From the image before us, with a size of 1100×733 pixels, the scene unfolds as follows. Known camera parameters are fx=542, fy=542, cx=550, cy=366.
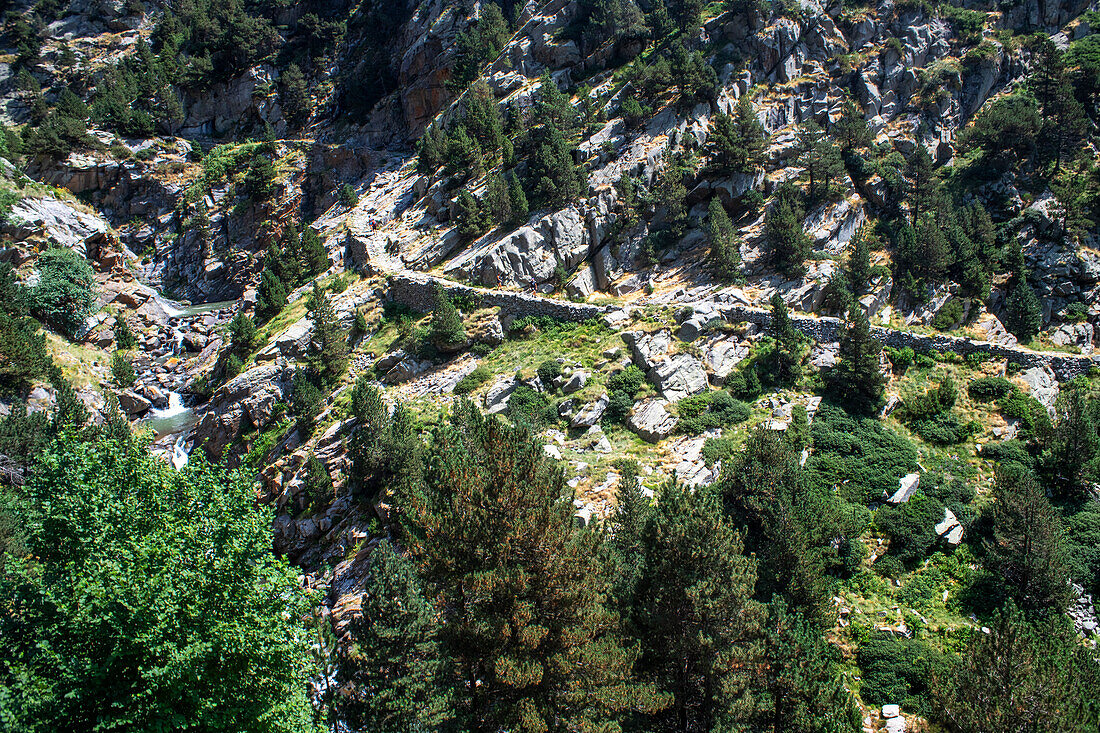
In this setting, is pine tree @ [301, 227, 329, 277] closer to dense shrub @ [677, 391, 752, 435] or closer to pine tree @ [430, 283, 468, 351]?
pine tree @ [430, 283, 468, 351]

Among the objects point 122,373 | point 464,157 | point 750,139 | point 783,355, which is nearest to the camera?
point 783,355

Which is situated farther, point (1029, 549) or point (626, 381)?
point (626, 381)

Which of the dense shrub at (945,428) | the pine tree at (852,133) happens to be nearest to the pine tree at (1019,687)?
the dense shrub at (945,428)

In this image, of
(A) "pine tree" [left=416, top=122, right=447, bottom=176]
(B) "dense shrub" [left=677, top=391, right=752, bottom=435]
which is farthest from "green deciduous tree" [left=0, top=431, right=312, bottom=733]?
(A) "pine tree" [left=416, top=122, right=447, bottom=176]

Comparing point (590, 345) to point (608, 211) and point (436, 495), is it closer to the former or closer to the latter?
point (608, 211)

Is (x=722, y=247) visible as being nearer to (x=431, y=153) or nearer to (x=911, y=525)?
(x=911, y=525)

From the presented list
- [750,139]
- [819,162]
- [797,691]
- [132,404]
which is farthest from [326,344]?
[819,162]

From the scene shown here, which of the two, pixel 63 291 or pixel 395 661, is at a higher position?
pixel 63 291
